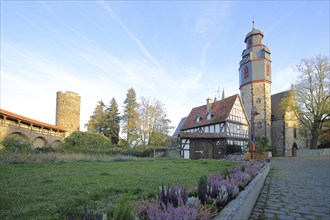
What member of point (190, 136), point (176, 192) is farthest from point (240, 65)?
point (176, 192)

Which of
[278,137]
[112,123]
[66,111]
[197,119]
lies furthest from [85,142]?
[278,137]

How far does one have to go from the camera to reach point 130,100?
46.6 metres

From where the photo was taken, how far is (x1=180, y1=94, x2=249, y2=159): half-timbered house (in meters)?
27.4

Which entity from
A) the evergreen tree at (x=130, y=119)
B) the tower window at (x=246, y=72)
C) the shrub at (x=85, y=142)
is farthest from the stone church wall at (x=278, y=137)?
the shrub at (x=85, y=142)

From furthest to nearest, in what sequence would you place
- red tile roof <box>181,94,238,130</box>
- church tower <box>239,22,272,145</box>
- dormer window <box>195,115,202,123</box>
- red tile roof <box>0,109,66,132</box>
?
church tower <box>239,22,272,145</box>, dormer window <box>195,115,202,123</box>, red tile roof <box>181,94,238,130</box>, red tile roof <box>0,109,66,132</box>

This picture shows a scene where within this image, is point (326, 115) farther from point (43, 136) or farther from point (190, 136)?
point (43, 136)

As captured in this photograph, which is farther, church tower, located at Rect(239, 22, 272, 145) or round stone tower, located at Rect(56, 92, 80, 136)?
Result: round stone tower, located at Rect(56, 92, 80, 136)

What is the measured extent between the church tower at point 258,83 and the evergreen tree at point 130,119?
16.7 m

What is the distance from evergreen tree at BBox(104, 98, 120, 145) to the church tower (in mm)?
23249

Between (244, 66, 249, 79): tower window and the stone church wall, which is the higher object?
(244, 66, 249, 79): tower window

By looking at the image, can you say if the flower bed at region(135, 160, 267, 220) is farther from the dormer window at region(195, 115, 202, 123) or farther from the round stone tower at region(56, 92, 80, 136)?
the round stone tower at region(56, 92, 80, 136)

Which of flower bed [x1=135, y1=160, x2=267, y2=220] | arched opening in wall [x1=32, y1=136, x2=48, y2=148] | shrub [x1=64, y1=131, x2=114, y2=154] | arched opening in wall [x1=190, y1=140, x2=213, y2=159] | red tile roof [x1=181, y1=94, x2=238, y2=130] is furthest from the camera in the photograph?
arched opening in wall [x1=32, y1=136, x2=48, y2=148]

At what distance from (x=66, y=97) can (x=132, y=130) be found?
12.4 metres

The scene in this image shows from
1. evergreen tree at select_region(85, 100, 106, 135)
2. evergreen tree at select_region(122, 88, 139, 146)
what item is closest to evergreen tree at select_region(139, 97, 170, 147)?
evergreen tree at select_region(122, 88, 139, 146)
